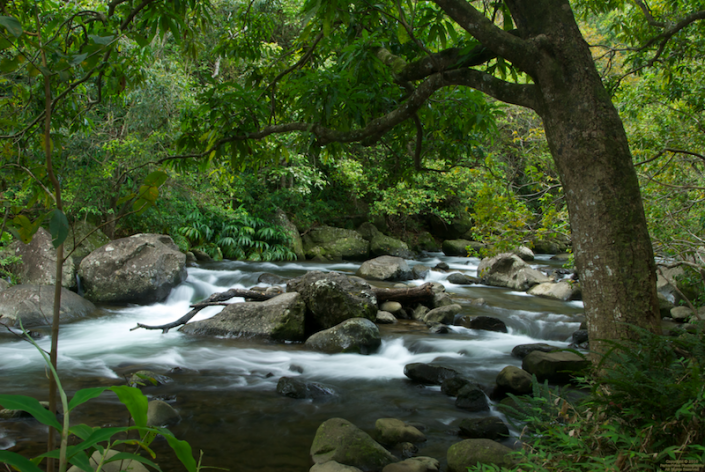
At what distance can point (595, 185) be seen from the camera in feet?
8.05

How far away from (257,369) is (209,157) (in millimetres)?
3341

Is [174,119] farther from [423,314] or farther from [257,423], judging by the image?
[257,423]

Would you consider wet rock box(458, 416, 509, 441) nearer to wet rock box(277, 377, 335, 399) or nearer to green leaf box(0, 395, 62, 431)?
wet rock box(277, 377, 335, 399)

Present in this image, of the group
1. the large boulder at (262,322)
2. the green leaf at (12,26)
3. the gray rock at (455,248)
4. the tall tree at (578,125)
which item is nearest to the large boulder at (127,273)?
the large boulder at (262,322)

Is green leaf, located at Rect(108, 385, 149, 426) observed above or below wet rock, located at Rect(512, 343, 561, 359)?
above

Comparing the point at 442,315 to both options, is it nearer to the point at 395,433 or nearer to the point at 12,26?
the point at 395,433

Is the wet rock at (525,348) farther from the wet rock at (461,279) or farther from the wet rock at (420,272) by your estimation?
the wet rock at (420,272)

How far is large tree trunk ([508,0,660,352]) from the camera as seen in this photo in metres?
2.40

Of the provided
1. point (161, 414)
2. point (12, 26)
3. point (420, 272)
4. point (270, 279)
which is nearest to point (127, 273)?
point (270, 279)

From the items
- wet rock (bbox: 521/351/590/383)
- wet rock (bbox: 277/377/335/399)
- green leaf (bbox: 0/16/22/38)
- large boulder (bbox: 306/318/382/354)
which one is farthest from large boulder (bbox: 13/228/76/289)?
green leaf (bbox: 0/16/22/38)

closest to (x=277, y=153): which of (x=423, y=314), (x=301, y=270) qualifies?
(x=423, y=314)

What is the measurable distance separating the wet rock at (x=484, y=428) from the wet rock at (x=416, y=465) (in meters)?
0.79

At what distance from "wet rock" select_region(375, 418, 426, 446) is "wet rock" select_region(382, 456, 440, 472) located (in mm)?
499

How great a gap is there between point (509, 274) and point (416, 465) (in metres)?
10.1
